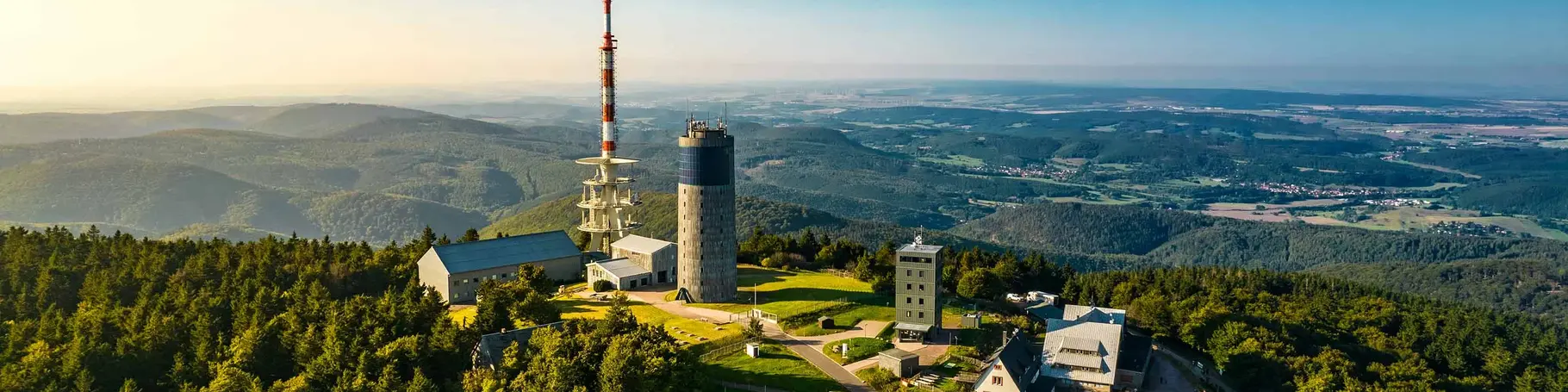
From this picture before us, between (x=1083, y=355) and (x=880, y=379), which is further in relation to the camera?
(x=1083, y=355)

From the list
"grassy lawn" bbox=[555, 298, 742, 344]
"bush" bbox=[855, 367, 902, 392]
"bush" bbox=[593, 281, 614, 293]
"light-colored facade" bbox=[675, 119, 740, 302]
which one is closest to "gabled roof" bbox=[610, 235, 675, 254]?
"bush" bbox=[593, 281, 614, 293]

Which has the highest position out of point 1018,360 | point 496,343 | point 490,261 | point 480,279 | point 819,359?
point 490,261

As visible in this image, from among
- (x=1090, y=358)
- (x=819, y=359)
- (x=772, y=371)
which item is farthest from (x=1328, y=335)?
(x=772, y=371)

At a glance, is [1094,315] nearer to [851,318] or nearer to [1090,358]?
[1090,358]

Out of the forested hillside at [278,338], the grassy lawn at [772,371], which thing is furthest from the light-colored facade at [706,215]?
the grassy lawn at [772,371]

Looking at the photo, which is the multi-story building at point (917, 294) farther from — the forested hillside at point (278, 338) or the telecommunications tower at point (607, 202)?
the telecommunications tower at point (607, 202)

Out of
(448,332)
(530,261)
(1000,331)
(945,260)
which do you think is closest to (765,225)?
(945,260)
